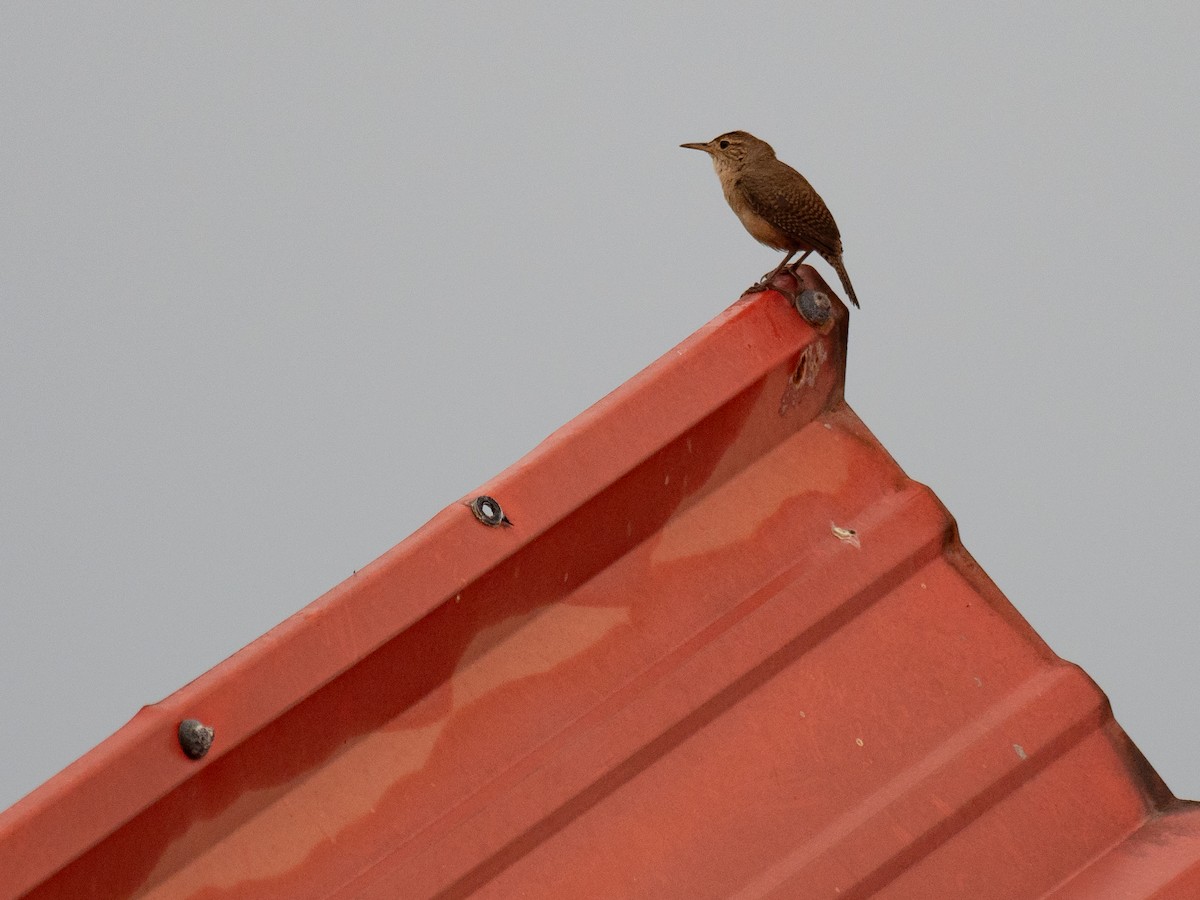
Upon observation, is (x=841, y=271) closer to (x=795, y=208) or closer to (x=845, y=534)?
(x=795, y=208)

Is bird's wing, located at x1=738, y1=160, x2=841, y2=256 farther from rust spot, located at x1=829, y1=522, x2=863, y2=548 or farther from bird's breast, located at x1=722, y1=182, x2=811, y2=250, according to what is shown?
rust spot, located at x1=829, y1=522, x2=863, y2=548

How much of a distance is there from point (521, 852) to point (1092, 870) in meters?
0.95

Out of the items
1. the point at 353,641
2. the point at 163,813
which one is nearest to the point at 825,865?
the point at 353,641

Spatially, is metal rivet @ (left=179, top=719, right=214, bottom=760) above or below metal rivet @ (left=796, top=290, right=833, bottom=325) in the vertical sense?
above

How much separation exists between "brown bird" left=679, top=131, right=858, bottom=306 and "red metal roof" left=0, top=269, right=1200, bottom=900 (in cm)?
190

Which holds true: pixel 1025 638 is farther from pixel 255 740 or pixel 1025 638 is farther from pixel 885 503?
pixel 255 740

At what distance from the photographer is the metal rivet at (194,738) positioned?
249 cm

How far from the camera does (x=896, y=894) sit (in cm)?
257

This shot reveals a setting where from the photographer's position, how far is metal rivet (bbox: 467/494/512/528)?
8.95 feet

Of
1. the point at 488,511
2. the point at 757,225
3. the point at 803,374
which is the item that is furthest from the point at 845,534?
the point at 757,225

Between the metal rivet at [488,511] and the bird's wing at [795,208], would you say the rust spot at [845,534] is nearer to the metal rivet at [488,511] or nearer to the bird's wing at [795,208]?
the metal rivet at [488,511]

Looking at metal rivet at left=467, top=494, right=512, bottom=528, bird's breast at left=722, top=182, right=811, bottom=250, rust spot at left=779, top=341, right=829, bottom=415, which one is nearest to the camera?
metal rivet at left=467, top=494, right=512, bottom=528

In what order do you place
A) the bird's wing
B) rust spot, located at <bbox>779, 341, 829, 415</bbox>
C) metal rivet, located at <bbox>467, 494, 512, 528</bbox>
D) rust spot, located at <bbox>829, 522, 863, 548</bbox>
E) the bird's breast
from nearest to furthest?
1. metal rivet, located at <bbox>467, 494, 512, 528</bbox>
2. rust spot, located at <bbox>829, 522, 863, 548</bbox>
3. rust spot, located at <bbox>779, 341, 829, 415</bbox>
4. the bird's wing
5. the bird's breast

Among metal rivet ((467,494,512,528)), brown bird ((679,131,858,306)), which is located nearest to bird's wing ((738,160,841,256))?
brown bird ((679,131,858,306))
